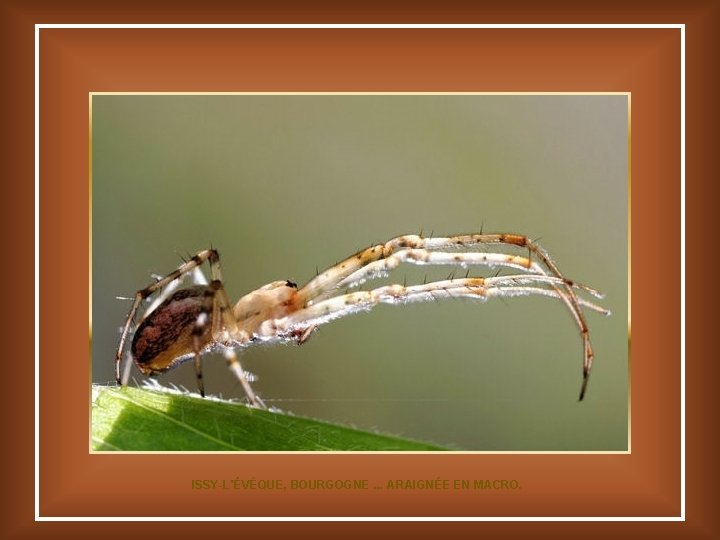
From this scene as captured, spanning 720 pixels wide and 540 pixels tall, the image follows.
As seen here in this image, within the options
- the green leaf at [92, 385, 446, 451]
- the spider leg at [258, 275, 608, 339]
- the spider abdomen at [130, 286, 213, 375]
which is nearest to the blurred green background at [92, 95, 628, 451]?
the spider abdomen at [130, 286, 213, 375]

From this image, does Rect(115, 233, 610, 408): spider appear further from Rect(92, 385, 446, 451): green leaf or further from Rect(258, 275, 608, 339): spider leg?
Rect(92, 385, 446, 451): green leaf

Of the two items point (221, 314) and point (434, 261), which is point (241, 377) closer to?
point (221, 314)

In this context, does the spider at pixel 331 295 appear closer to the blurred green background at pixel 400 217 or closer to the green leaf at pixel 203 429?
the green leaf at pixel 203 429

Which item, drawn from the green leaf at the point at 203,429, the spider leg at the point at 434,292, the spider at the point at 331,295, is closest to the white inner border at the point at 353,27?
the green leaf at the point at 203,429

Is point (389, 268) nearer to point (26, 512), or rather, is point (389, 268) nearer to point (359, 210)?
point (26, 512)

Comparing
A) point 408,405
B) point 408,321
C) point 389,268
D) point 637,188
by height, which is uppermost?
point 637,188

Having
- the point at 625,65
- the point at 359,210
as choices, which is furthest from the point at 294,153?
the point at 625,65
